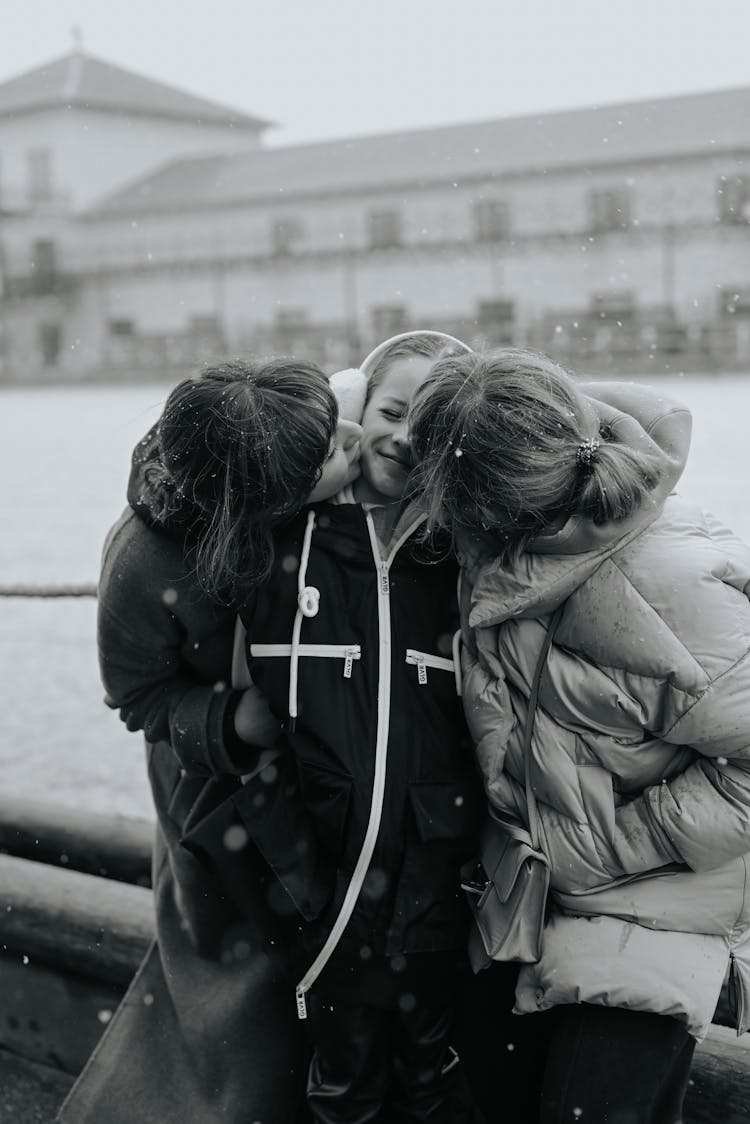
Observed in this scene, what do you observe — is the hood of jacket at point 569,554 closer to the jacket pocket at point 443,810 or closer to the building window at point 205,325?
the jacket pocket at point 443,810

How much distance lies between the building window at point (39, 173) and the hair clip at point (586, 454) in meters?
45.1

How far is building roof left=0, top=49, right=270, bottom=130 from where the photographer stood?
155 feet

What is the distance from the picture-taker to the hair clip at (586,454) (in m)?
1.41

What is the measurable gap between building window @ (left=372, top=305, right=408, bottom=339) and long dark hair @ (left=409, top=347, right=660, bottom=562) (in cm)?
3364

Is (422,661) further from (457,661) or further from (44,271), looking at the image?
(44,271)

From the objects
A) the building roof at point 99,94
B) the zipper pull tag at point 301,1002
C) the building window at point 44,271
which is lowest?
the zipper pull tag at point 301,1002

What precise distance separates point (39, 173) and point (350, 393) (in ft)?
155

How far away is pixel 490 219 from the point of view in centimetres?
3550

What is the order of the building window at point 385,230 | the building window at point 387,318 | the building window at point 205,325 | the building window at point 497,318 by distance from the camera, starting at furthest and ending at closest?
the building window at point 205,325
the building window at point 385,230
the building window at point 387,318
the building window at point 497,318

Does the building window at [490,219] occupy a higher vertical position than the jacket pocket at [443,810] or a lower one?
higher

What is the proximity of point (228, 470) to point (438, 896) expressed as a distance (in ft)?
1.97

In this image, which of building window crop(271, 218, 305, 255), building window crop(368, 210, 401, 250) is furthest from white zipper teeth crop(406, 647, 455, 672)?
building window crop(271, 218, 305, 255)

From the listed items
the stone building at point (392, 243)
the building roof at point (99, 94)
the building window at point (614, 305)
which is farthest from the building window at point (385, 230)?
the building roof at point (99, 94)

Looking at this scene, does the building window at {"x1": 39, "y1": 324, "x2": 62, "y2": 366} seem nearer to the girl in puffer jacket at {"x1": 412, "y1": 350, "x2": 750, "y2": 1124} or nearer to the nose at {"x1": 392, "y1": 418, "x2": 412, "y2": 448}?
the nose at {"x1": 392, "y1": 418, "x2": 412, "y2": 448}
